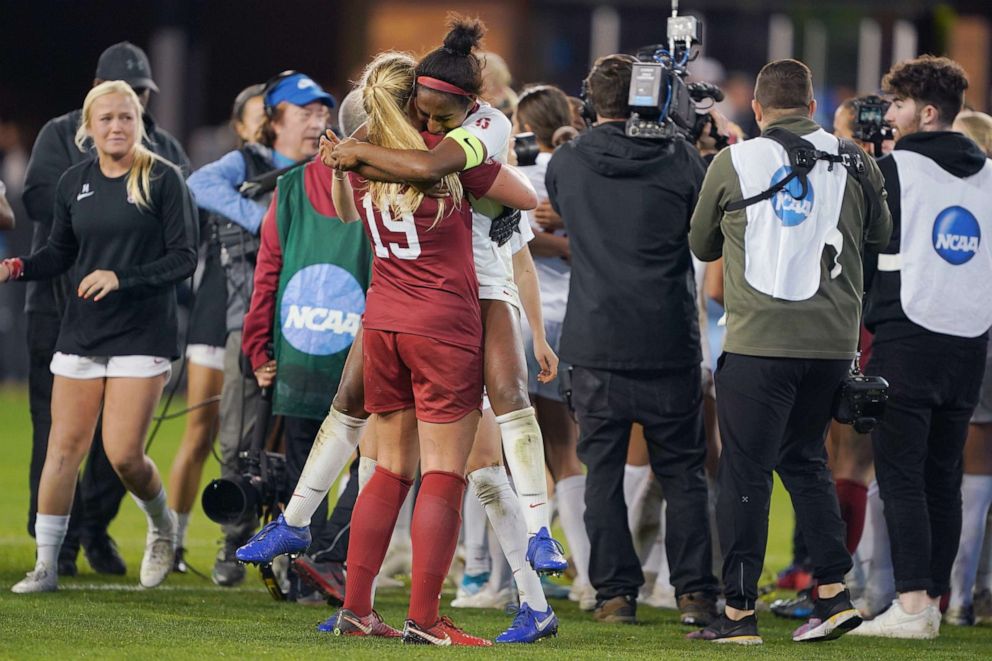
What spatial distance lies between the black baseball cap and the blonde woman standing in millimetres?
901

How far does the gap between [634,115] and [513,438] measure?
154cm

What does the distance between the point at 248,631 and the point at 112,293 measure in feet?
6.08

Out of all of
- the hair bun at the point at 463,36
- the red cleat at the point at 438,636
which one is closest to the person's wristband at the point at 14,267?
the hair bun at the point at 463,36

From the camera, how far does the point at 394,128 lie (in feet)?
18.1

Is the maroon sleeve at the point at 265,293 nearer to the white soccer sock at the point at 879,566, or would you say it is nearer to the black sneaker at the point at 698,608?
the black sneaker at the point at 698,608

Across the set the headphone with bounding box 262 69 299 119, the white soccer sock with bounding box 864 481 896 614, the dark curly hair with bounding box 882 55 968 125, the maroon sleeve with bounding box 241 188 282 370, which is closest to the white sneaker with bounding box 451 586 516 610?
the maroon sleeve with bounding box 241 188 282 370

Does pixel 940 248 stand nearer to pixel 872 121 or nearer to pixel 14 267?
pixel 872 121

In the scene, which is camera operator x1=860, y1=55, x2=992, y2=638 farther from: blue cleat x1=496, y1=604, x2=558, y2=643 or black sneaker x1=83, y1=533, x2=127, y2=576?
black sneaker x1=83, y1=533, x2=127, y2=576

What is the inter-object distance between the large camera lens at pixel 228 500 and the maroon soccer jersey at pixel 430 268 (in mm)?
1414

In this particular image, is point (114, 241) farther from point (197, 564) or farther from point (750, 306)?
point (750, 306)

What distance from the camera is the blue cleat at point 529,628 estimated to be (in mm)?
5781

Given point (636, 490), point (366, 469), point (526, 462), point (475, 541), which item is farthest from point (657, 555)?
point (526, 462)

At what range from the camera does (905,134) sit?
6.84m

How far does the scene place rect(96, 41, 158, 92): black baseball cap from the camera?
8.21m
